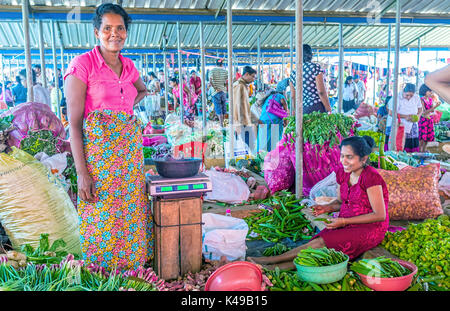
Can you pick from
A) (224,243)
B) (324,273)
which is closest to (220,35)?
(224,243)

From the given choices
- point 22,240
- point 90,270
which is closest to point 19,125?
point 22,240

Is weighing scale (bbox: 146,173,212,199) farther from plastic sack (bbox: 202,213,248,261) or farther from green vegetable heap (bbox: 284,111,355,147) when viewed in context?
green vegetable heap (bbox: 284,111,355,147)

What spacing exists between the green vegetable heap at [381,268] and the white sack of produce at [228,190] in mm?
2060

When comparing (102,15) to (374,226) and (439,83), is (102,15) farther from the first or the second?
(374,226)

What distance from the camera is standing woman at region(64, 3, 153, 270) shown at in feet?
7.14

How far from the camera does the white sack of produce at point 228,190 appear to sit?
4.30 meters

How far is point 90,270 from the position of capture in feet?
6.84

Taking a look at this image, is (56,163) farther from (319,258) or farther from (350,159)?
(350,159)

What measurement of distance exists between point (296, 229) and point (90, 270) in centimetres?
215

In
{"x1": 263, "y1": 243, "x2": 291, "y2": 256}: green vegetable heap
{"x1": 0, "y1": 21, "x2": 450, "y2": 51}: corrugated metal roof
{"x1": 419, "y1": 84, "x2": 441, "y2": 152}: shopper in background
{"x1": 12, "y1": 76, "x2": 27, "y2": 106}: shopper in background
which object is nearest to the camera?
{"x1": 263, "y1": 243, "x2": 291, "y2": 256}: green vegetable heap

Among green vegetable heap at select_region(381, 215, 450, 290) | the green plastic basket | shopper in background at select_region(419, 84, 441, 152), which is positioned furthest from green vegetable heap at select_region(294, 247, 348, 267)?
shopper in background at select_region(419, 84, 441, 152)

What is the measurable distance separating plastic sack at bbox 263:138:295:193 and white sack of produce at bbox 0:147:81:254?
2.40 metres

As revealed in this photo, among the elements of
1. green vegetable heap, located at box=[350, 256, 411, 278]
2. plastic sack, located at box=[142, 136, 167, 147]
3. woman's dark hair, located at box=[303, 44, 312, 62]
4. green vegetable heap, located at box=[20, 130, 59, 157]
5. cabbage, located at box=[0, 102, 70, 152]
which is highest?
woman's dark hair, located at box=[303, 44, 312, 62]

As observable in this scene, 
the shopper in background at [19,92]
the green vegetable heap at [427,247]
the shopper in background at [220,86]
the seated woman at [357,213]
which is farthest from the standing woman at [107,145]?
the shopper in background at [19,92]
